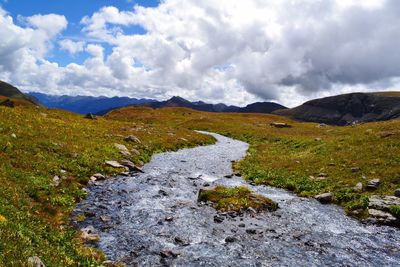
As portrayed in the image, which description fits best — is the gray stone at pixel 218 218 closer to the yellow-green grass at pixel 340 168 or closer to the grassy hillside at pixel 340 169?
the grassy hillside at pixel 340 169

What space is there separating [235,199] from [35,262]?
15.0 metres

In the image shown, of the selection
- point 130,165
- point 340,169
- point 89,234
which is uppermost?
point 340,169

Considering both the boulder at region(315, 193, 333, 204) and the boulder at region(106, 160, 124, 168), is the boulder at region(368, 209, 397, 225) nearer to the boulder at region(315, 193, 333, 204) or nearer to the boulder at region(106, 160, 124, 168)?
the boulder at region(315, 193, 333, 204)

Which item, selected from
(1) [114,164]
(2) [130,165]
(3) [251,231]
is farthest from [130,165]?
(3) [251,231]

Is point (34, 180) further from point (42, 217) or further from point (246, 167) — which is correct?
point (246, 167)

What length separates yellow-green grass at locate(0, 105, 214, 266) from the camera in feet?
42.0

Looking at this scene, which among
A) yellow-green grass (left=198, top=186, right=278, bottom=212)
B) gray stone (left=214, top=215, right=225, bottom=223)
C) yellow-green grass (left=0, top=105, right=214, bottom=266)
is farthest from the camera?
yellow-green grass (left=198, top=186, right=278, bottom=212)

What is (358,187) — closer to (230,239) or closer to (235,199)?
(235,199)

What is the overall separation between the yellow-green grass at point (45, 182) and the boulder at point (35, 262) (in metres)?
0.18

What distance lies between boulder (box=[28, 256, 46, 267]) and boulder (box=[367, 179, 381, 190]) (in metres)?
23.4

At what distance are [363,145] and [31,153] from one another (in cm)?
3245

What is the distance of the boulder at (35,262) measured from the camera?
416 inches

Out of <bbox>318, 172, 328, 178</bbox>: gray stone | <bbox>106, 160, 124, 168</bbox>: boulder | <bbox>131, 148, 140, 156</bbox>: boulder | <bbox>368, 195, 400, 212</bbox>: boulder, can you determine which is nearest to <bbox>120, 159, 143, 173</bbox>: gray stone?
<bbox>106, 160, 124, 168</bbox>: boulder

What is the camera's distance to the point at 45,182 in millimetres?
23000
